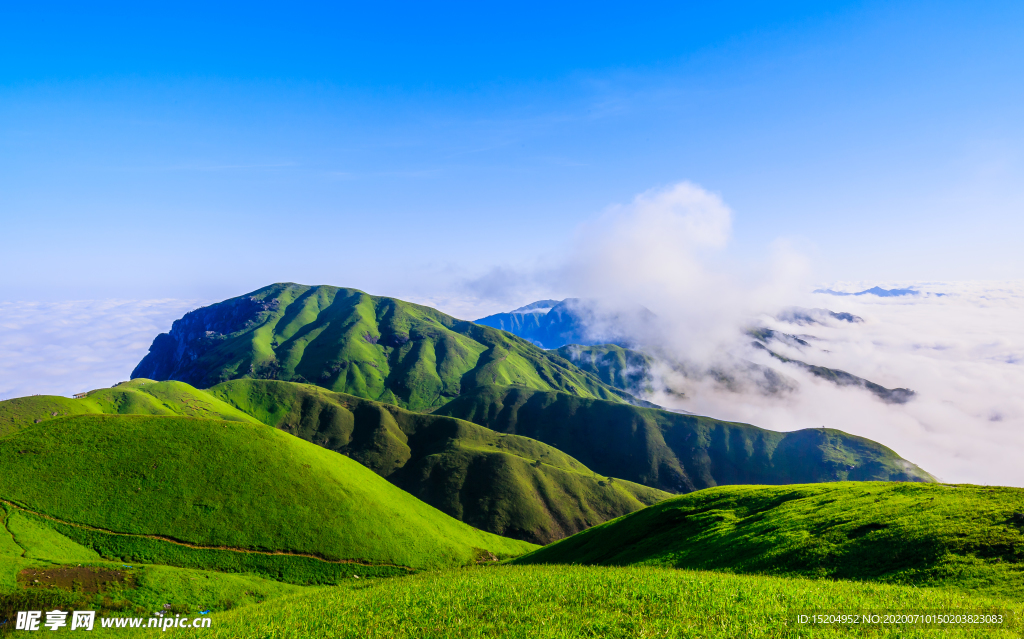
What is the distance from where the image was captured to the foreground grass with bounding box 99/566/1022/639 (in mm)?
20375

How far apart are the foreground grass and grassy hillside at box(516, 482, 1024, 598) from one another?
44.3ft

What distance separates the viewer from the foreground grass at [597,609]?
66.8ft

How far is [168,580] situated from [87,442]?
6177 cm

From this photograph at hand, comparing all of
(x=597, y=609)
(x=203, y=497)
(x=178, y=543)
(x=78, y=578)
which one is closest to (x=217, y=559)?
(x=178, y=543)

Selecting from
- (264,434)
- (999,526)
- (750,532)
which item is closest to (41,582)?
(264,434)

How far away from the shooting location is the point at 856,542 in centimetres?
4384

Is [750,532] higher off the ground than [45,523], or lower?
higher

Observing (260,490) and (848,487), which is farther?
(260,490)

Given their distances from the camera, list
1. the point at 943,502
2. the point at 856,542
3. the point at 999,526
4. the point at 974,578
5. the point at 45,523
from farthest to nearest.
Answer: the point at 45,523
the point at 943,502
the point at 856,542
the point at 999,526
the point at 974,578

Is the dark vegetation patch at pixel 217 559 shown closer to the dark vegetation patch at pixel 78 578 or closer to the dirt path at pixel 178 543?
the dirt path at pixel 178 543

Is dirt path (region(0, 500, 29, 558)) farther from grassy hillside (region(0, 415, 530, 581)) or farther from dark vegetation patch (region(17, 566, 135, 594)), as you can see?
dark vegetation patch (region(17, 566, 135, 594))

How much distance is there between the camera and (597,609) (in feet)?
76.1

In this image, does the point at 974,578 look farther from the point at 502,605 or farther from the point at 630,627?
the point at 502,605

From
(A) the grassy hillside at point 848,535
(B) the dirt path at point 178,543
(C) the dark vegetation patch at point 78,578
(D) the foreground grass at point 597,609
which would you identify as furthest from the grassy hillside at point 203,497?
(D) the foreground grass at point 597,609
